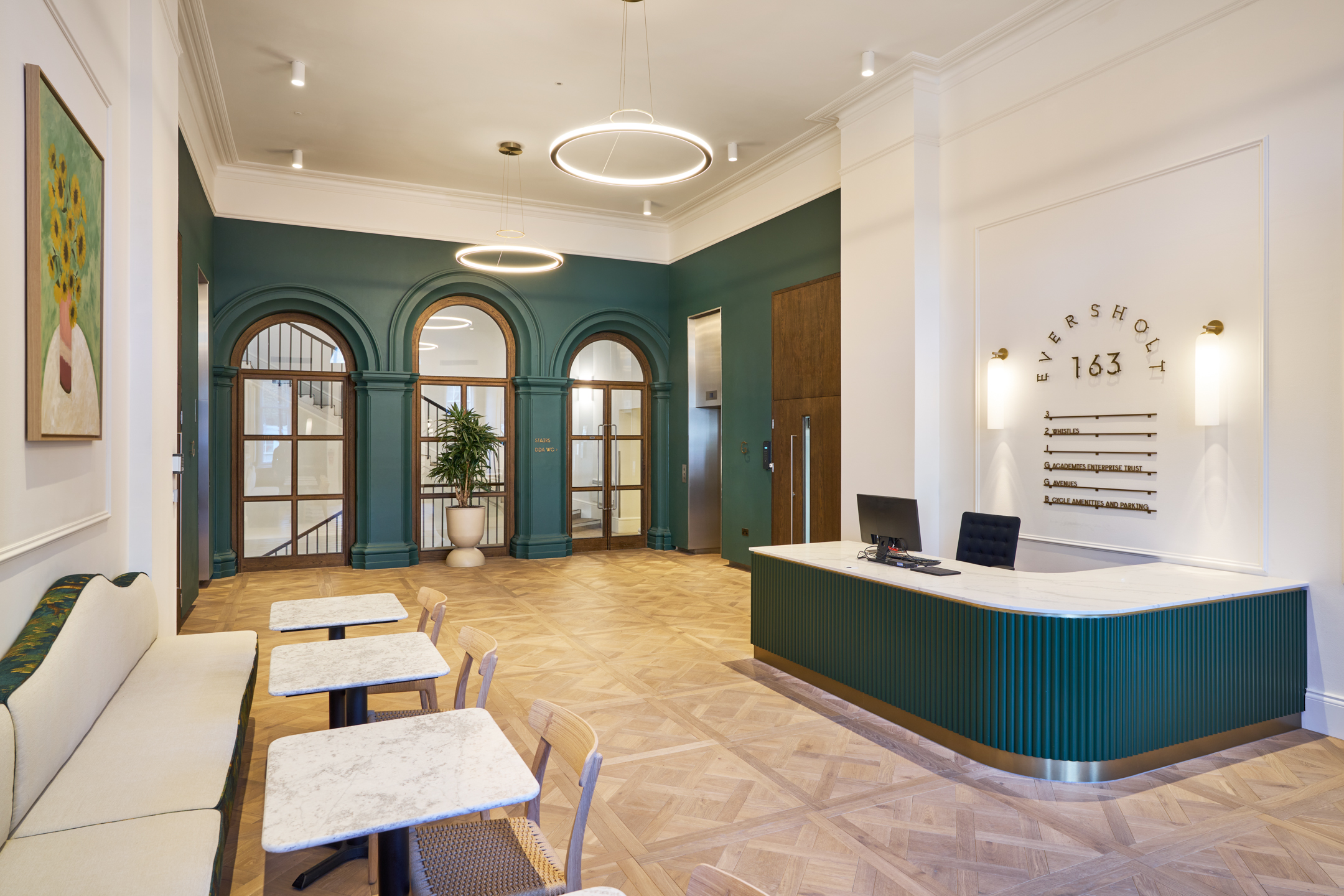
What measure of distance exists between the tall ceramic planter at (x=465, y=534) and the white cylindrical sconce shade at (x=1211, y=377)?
7516 millimetres

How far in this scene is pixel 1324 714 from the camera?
4.12m

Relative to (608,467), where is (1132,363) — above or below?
above

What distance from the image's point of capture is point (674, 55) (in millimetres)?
6227

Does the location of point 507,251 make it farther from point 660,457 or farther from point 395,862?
point 395,862

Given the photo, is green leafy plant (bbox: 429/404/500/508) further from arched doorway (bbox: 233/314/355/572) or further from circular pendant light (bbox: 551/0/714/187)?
circular pendant light (bbox: 551/0/714/187)

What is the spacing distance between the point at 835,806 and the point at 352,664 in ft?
6.78

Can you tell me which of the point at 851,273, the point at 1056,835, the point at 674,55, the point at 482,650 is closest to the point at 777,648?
the point at 1056,835

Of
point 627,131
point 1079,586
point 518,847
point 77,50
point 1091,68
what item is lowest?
point 518,847

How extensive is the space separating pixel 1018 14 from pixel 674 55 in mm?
2521

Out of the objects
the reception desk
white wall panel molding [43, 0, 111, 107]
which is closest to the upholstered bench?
white wall panel molding [43, 0, 111, 107]

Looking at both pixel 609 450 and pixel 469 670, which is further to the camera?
pixel 609 450

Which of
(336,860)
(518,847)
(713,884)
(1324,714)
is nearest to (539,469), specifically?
(336,860)

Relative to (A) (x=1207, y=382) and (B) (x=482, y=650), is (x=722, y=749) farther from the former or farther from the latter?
(A) (x=1207, y=382)

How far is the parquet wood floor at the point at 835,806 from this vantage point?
280 cm
